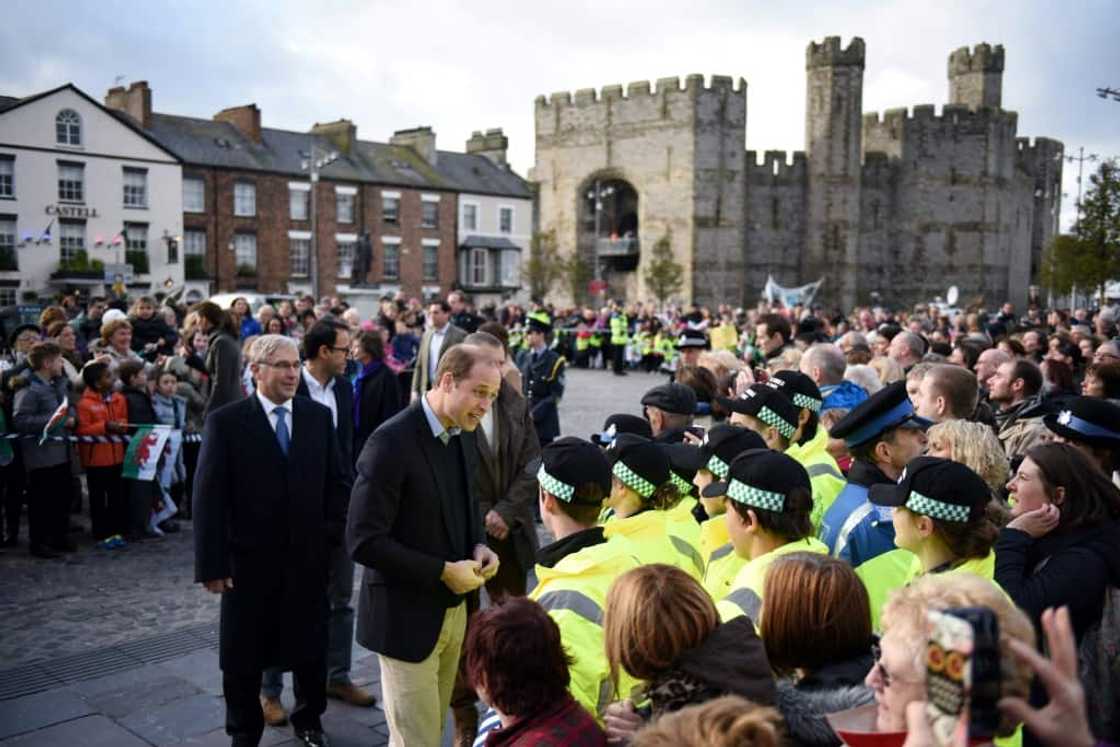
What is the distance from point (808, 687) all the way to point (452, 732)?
289 cm

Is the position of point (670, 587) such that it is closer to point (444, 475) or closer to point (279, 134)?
point (444, 475)

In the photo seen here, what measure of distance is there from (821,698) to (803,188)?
5591 centimetres

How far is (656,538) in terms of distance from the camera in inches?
146

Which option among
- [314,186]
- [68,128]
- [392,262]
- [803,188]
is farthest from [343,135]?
[803,188]

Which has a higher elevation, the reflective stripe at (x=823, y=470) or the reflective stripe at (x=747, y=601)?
the reflective stripe at (x=823, y=470)

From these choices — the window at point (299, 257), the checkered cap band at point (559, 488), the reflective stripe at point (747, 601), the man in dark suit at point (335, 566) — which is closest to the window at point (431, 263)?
the window at point (299, 257)

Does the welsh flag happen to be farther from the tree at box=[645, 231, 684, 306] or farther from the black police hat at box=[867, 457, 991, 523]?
the tree at box=[645, 231, 684, 306]

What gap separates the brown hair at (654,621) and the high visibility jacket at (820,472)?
212 cm

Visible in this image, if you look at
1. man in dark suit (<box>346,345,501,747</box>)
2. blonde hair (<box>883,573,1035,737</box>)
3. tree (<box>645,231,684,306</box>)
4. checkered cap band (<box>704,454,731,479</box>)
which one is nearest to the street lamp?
tree (<box>645,231,684,306</box>)

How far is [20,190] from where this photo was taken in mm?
35812

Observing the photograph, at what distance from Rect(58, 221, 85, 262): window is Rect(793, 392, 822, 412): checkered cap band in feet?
124

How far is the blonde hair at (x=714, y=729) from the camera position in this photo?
1.82 metres

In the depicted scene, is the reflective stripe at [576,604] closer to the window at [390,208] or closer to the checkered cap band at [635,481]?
the checkered cap band at [635,481]

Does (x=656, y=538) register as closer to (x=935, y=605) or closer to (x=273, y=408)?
(x=935, y=605)
